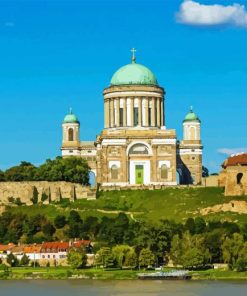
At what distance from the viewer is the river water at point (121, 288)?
7969cm

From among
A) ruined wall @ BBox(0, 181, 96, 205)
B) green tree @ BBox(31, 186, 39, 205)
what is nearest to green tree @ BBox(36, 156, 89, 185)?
ruined wall @ BBox(0, 181, 96, 205)

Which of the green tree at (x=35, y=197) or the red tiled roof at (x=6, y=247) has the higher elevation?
the green tree at (x=35, y=197)

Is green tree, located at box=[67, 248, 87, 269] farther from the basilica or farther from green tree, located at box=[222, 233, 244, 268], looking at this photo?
the basilica

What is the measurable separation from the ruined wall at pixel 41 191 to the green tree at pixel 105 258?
58.1 feet

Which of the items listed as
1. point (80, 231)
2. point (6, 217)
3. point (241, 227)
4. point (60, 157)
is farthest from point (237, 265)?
point (60, 157)

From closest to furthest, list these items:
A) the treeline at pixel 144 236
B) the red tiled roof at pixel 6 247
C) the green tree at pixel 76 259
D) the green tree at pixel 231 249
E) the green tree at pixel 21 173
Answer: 1. the green tree at pixel 231 249
2. the treeline at pixel 144 236
3. the green tree at pixel 76 259
4. the red tiled roof at pixel 6 247
5. the green tree at pixel 21 173

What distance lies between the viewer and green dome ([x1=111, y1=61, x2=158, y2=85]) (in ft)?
390

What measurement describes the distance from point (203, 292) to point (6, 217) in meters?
28.6

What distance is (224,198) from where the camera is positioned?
106062 mm

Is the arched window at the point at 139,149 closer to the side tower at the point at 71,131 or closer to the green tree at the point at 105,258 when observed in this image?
the side tower at the point at 71,131

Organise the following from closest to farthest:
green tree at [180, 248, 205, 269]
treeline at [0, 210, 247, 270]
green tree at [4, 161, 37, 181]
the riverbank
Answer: the riverbank < green tree at [180, 248, 205, 269] < treeline at [0, 210, 247, 270] < green tree at [4, 161, 37, 181]

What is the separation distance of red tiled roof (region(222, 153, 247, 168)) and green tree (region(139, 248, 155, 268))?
70.2ft

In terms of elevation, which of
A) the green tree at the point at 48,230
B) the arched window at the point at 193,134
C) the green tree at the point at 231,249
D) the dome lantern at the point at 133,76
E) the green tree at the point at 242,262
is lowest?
the green tree at the point at 242,262

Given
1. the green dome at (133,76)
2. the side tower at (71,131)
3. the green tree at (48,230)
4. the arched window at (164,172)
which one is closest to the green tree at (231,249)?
the green tree at (48,230)
